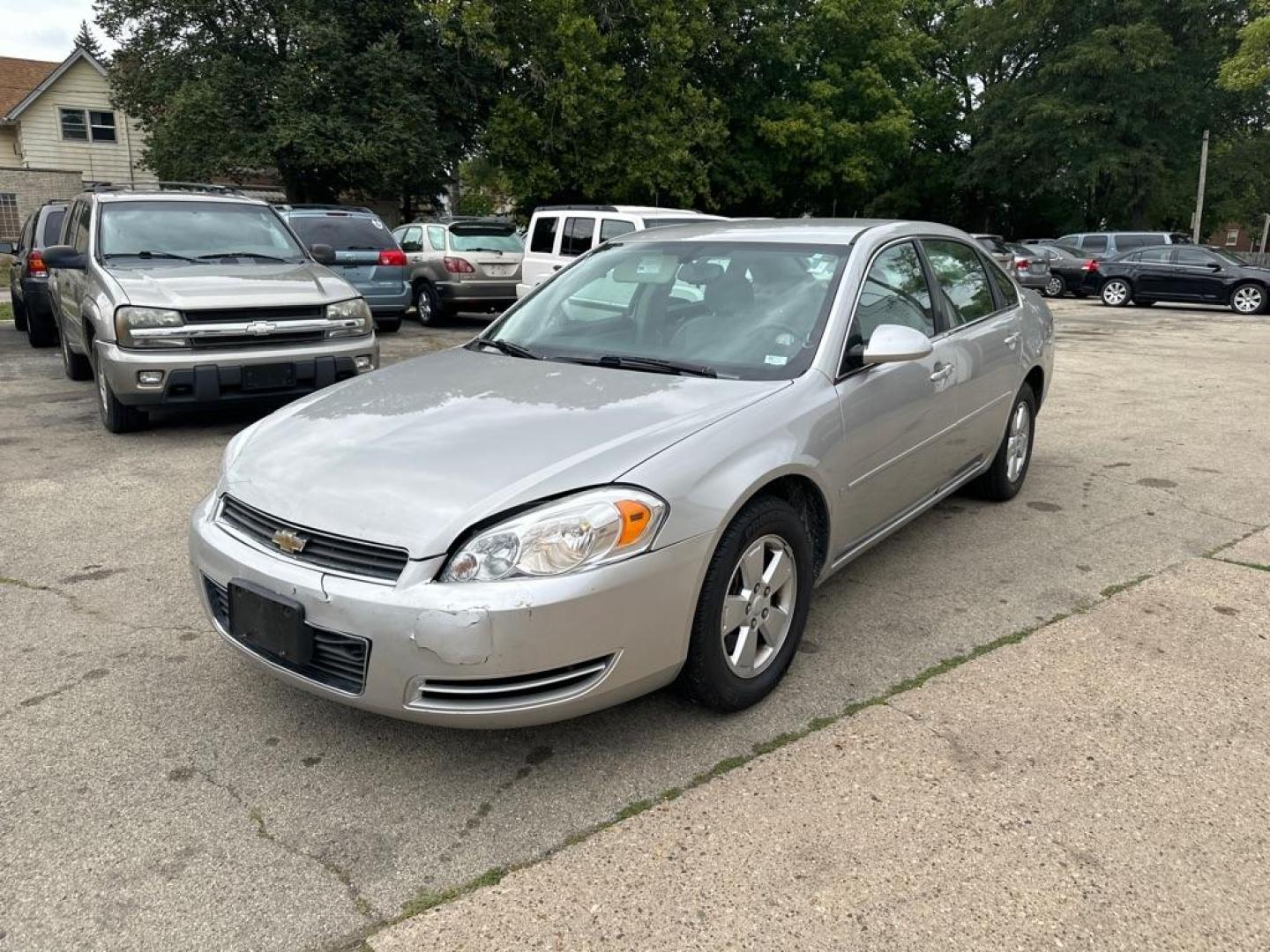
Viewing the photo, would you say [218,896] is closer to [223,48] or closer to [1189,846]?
[1189,846]

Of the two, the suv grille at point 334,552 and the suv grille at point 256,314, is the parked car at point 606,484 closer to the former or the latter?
the suv grille at point 334,552

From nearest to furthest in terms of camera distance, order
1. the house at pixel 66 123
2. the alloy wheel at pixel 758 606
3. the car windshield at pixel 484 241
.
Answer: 1. the alloy wheel at pixel 758 606
2. the car windshield at pixel 484 241
3. the house at pixel 66 123

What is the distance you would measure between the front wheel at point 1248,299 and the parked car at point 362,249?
56.2ft

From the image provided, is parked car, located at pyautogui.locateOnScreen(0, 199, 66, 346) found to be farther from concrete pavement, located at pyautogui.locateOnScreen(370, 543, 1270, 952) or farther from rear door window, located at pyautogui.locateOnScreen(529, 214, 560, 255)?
concrete pavement, located at pyautogui.locateOnScreen(370, 543, 1270, 952)

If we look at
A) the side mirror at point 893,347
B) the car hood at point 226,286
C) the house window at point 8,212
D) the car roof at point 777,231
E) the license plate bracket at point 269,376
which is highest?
the house window at point 8,212

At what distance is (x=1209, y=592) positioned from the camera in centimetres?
414

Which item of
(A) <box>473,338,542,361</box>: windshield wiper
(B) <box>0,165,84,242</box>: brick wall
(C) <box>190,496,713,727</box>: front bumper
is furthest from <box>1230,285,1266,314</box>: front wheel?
(B) <box>0,165,84,242</box>: brick wall

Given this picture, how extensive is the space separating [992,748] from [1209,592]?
6.22 ft

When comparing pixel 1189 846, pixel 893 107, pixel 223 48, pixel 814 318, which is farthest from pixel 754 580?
pixel 893 107

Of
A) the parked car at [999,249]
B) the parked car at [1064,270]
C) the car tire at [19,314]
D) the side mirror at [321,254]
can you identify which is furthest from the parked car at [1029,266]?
the car tire at [19,314]

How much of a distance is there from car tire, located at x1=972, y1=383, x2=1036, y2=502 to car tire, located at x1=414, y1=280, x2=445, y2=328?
10.1 meters

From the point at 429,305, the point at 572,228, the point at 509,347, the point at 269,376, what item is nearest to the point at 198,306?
the point at 269,376

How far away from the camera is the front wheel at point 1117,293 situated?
21359 millimetres

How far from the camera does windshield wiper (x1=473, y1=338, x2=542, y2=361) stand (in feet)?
12.8
